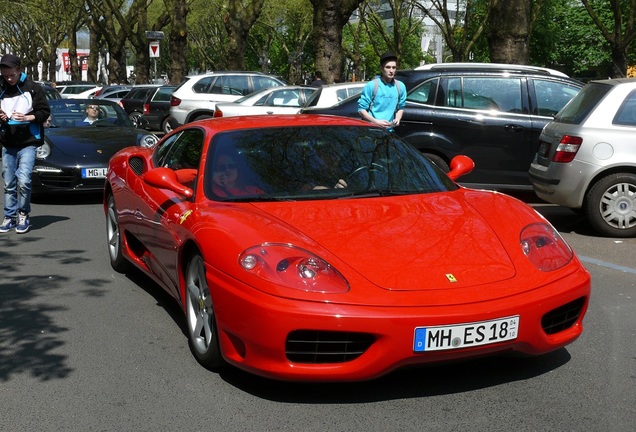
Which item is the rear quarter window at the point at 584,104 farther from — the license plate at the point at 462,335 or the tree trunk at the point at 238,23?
the tree trunk at the point at 238,23

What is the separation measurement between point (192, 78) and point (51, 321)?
56.6ft

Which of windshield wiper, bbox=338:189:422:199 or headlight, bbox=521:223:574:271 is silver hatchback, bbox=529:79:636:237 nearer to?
windshield wiper, bbox=338:189:422:199

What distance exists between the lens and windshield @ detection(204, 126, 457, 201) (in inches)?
207

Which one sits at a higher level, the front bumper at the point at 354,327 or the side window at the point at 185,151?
the side window at the point at 185,151

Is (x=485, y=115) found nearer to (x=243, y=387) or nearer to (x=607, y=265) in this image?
(x=607, y=265)

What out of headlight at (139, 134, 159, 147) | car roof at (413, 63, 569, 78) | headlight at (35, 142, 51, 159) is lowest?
headlight at (35, 142, 51, 159)

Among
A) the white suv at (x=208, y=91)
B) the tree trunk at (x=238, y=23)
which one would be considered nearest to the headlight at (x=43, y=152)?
the white suv at (x=208, y=91)

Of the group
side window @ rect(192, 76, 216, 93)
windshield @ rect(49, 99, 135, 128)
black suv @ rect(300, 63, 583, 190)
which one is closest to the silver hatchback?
black suv @ rect(300, 63, 583, 190)

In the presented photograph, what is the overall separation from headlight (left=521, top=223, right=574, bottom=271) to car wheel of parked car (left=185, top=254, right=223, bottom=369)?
1626 mm

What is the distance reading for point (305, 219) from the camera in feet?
15.7

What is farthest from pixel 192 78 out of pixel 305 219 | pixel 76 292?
pixel 305 219

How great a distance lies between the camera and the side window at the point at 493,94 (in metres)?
11.1

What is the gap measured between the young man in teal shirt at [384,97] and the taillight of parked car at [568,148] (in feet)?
5.66

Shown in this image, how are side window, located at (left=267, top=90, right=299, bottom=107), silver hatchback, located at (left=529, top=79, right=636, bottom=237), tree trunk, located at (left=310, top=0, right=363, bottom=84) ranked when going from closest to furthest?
silver hatchback, located at (left=529, top=79, right=636, bottom=237)
side window, located at (left=267, top=90, right=299, bottom=107)
tree trunk, located at (left=310, top=0, right=363, bottom=84)
